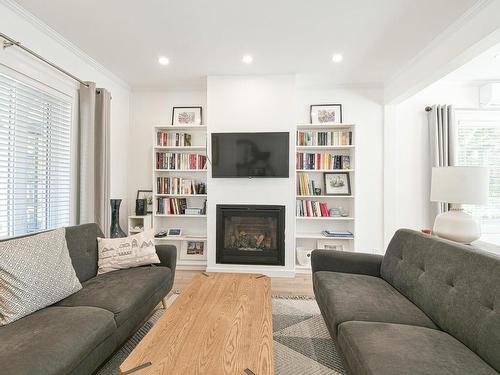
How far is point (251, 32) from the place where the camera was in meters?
2.50

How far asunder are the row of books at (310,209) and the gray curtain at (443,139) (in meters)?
1.48

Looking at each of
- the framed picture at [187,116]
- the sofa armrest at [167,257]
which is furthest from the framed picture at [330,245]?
the framed picture at [187,116]

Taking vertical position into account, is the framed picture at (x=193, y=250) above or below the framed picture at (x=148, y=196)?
below

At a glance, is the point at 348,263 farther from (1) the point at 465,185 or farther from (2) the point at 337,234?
(2) the point at 337,234

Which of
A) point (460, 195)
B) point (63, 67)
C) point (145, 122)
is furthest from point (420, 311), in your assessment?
point (145, 122)

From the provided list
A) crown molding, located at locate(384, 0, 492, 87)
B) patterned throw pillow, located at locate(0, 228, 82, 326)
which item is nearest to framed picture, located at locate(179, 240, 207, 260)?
patterned throw pillow, located at locate(0, 228, 82, 326)

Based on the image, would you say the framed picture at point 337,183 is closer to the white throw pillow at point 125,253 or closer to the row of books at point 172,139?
the row of books at point 172,139

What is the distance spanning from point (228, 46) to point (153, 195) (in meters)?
2.17

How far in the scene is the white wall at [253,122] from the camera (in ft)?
11.3

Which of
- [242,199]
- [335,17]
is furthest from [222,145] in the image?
[335,17]

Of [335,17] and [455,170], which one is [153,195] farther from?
[455,170]

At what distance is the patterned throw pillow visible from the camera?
4.66 feet

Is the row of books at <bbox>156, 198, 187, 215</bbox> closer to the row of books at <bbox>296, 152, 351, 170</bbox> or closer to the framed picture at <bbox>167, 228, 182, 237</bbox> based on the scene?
the framed picture at <bbox>167, 228, 182, 237</bbox>

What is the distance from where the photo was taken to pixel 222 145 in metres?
3.46
